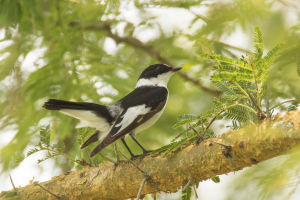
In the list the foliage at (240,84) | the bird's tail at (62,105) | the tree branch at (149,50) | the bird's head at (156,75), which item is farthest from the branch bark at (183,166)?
the tree branch at (149,50)

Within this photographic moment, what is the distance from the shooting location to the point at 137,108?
3.54 m

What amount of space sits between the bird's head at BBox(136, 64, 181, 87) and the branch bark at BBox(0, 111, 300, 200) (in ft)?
6.29

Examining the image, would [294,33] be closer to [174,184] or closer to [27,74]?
[174,184]

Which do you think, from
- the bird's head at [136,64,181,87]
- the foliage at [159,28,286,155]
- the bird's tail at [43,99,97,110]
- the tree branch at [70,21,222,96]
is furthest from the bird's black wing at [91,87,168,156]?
the foliage at [159,28,286,155]

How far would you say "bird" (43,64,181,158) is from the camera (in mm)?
3125

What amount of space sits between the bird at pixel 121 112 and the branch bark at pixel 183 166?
333 millimetres

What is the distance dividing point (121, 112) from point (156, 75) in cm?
108

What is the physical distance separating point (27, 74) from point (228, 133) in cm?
256

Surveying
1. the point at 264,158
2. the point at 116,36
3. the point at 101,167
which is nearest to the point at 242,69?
the point at 264,158

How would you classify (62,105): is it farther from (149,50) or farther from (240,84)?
(149,50)

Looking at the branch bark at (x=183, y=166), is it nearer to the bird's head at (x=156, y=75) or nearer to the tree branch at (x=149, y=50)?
the bird's head at (x=156, y=75)

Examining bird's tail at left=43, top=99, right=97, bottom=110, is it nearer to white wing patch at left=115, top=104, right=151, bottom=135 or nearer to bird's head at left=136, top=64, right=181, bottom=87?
white wing patch at left=115, top=104, right=151, bottom=135

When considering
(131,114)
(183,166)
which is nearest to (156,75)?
(131,114)

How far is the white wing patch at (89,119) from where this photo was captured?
3271mm
